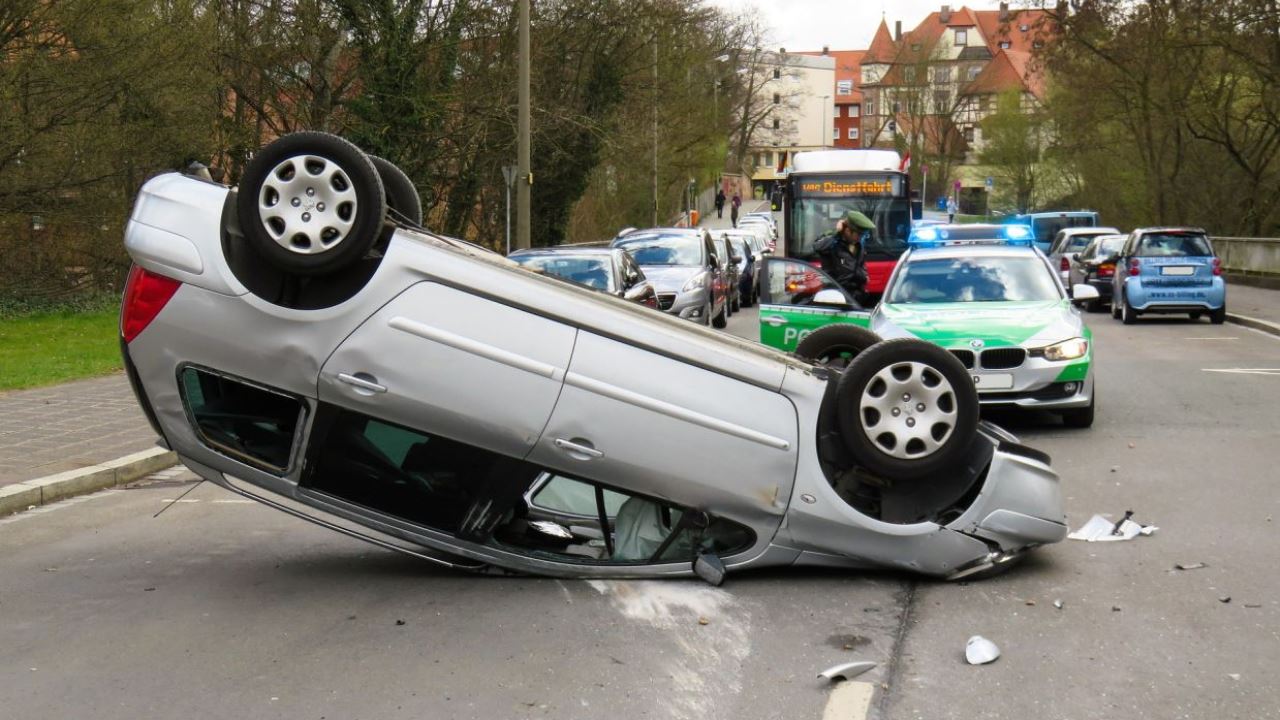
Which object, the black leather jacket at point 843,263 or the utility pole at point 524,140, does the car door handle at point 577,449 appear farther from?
the utility pole at point 524,140

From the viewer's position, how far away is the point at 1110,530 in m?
8.12

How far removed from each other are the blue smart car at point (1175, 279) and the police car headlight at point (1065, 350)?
16.0m

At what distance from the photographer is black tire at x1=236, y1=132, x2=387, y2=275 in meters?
6.27

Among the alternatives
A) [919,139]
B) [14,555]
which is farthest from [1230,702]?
[919,139]

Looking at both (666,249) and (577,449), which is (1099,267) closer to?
(666,249)

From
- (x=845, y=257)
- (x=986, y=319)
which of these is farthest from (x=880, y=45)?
(x=986, y=319)

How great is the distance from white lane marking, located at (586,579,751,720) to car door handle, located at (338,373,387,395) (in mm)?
1400

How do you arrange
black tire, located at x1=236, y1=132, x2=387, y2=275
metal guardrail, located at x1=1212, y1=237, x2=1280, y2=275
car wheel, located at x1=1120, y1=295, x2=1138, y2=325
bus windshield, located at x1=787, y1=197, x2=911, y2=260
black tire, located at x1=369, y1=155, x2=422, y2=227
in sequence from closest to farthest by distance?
black tire, located at x1=236, y1=132, x2=387, y2=275
black tire, located at x1=369, y1=155, x2=422, y2=227
car wheel, located at x1=1120, y1=295, x2=1138, y2=325
bus windshield, located at x1=787, y1=197, x2=911, y2=260
metal guardrail, located at x1=1212, y1=237, x2=1280, y2=275

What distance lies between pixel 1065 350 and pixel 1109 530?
14.9 ft

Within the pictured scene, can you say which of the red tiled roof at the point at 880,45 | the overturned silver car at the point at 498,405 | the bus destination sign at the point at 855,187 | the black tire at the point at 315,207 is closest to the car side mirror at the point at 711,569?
the overturned silver car at the point at 498,405

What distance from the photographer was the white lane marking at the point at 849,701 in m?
5.04

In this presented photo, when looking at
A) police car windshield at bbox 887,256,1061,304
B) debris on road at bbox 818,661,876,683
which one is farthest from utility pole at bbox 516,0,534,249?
debris on road at bbox 818,661,876,683

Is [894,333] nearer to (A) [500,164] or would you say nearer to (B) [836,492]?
(B) [836,492]

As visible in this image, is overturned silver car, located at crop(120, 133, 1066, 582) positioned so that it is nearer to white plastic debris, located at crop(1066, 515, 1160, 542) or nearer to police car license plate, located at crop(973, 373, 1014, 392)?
white plastic debris, located at crop(1066, 515, 1160, 542)
